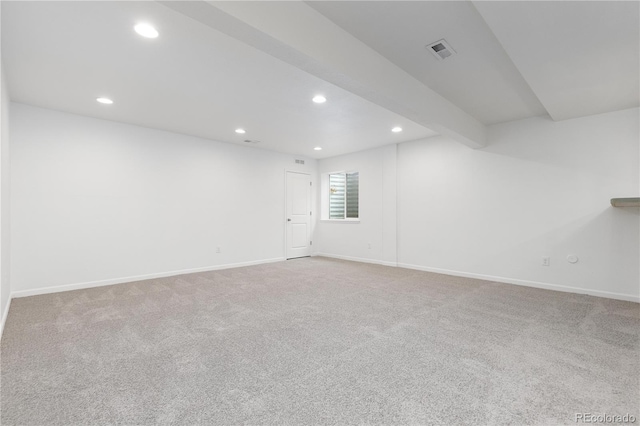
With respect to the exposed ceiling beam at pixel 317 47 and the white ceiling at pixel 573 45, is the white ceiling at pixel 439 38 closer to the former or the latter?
the exposed ceiling beam at pixel 317 47

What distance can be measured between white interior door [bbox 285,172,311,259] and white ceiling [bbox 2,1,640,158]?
9.02ft

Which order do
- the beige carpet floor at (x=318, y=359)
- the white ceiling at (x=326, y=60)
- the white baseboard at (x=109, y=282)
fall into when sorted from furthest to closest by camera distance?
the white baseboard at (x=109, y=282) → the white ceiling at (x=326, y=60) → the beige carpet floor at (x=318, y=359)

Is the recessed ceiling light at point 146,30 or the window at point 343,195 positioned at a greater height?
the recessed ceiling light at point 146,30

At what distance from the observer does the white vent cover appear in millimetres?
2430

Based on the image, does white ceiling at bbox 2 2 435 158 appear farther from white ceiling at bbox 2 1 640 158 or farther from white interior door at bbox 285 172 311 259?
white interior door at bbox 285 172 311 259

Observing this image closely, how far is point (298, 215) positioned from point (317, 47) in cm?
518

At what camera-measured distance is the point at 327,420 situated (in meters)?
1.48

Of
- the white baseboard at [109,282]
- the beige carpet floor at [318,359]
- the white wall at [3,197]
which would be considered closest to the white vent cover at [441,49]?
the beige carpet floor at [318,359]

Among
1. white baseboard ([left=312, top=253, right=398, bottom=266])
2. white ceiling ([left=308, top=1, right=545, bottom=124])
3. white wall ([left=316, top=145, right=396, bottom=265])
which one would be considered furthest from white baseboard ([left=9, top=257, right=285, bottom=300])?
white ceiling ([left=308, top=1, right=545, bottom=124])

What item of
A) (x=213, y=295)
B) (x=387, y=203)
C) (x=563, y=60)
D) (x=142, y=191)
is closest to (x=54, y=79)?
(x=142, y=191)

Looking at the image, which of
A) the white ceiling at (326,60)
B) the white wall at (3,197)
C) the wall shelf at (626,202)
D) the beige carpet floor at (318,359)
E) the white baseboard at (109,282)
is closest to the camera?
the beige carpet floor at (318,359)

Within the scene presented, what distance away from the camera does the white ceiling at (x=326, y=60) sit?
194 cm

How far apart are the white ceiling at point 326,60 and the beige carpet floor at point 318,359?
7.12 feet

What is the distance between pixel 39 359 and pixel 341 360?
7.20 feet
